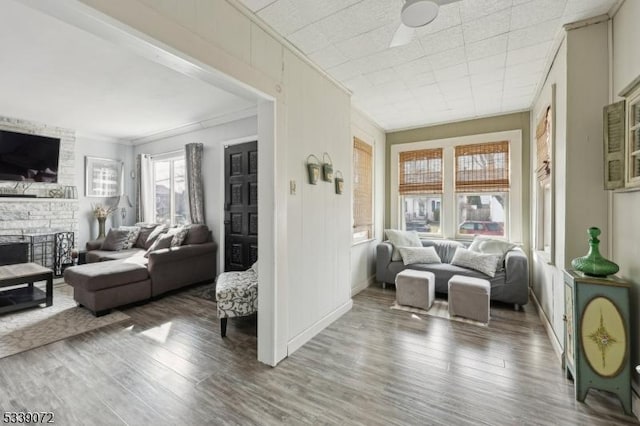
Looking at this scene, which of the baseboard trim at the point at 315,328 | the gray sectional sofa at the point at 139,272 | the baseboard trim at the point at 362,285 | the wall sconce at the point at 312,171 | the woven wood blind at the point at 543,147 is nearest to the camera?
the baseboard trim at the point at 315,328

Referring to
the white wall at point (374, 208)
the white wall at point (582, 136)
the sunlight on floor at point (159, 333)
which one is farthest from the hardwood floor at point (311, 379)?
the white wall at point (374, 208)

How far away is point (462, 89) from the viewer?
11.1ft

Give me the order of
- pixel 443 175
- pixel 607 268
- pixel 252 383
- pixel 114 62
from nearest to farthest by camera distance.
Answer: pixel 607 268 < pixel 252 383 < pixel 114 62 < pixel 443 175

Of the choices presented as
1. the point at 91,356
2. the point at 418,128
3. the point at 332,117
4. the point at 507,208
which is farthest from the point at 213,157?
the point at 507,208

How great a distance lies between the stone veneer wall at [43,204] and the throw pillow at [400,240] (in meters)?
5.94

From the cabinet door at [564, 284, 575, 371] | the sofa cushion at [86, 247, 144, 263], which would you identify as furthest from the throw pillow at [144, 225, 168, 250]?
the cabinet door at [564, 284, 575, 371]

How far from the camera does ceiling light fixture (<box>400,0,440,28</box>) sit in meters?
1.53

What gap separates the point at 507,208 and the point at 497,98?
167cm

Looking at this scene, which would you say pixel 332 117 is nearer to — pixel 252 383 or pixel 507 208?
pixel 252 383

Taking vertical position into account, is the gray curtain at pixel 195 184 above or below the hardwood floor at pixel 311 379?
above

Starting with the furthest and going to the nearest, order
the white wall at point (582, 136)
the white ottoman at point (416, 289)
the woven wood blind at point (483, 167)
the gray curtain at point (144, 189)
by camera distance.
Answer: the gray curtain at point (144, 189), the woven wood blind at point (483, 167), the white ottoman at point (416, 289), the white wall at point (582, 136)

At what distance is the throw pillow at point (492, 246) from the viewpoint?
3846mm

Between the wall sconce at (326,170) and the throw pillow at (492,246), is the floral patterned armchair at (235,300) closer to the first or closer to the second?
the wall sconce at (326,170)

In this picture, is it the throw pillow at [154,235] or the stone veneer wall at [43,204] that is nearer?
the stone veneer wall at [43,204]
